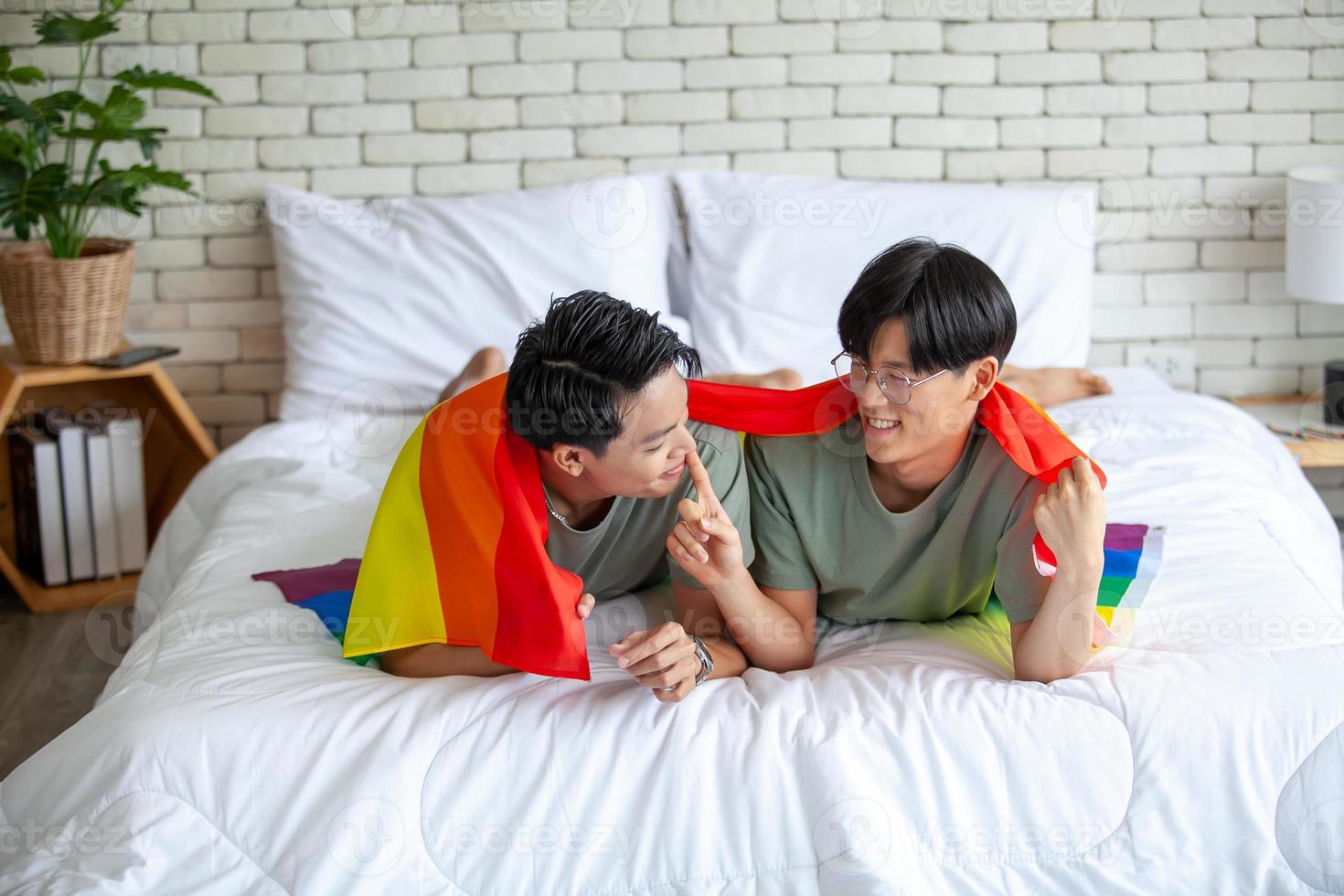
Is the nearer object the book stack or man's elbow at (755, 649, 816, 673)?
man's elbow at (755, 649, 816, 673)

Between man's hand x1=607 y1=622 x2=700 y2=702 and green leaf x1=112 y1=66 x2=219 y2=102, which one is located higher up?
green leaf x1=112 y1=66 x2=219 y2=102

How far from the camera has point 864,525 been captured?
162 centimetres

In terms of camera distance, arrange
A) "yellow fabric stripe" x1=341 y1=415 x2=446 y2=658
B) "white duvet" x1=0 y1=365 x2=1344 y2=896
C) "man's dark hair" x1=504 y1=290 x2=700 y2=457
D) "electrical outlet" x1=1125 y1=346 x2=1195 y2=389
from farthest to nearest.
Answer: "electrical outlet" x1=1125 y1=346 x2=1195 y2=389 → "yellow fabric stripe" x1=341 y1=415 x2=446 y2=658 → "man's dark hair" x1=504 y1=290 x2=700 y2=457 → "white duvet" x1=0 y1=365 x2=1344 y2=896

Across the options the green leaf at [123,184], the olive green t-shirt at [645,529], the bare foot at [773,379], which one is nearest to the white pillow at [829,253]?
the bare foot at [773,379]

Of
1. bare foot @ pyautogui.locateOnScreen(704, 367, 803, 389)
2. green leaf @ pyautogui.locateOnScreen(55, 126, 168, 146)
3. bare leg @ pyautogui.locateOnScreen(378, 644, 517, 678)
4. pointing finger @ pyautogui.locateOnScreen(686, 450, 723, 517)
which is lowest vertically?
bare leg @ pyautogui.locateOnScreen(378, 644, 517, 678)

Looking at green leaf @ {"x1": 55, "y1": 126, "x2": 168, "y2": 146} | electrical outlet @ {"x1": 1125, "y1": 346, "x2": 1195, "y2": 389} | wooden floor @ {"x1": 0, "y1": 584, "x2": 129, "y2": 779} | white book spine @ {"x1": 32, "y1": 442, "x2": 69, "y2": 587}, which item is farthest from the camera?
electrical outlet @ {"x1": 1125, "y1": 346, "x2": 1195, "y2": 389}

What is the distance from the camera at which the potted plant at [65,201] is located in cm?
253

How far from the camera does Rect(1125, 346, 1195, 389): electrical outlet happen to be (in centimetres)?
310

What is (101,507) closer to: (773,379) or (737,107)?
(773,379)

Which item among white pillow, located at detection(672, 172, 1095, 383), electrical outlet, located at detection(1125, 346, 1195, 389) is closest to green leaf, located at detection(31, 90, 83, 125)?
white pillow, located at detection(672, 172, 1095, 383)

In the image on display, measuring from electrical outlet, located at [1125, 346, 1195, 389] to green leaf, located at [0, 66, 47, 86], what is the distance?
2.60 metres

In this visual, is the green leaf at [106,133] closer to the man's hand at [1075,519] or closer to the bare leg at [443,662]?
the bare leg at [443,662]

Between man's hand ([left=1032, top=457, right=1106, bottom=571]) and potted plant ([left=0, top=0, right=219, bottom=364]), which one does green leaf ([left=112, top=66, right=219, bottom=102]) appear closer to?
potted plant ([left=0, top=0, right=219, bottom=364])

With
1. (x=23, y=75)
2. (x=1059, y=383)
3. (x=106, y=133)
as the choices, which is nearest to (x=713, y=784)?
(x=1059, y=383)
